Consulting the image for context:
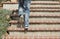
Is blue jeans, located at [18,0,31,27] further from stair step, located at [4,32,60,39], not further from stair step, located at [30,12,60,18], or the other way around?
stair step, located at [30,12,60,18]

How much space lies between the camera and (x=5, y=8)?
5039 millimetres

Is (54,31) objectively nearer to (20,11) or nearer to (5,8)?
(20,11)

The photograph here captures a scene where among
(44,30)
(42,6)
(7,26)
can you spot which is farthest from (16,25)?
(42,6)

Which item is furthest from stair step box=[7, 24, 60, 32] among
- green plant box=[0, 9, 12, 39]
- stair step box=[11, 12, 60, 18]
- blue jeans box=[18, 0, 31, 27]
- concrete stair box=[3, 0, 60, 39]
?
stair step box=[11, 12, 60, 18]

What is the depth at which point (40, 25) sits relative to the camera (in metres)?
4.31

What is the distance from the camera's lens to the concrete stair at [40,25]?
3.89 metres

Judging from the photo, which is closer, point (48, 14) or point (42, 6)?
point (48, 14)

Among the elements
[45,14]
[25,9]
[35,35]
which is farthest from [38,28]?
[45,14]

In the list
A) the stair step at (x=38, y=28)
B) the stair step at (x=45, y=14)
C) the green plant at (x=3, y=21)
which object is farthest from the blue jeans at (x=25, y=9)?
the stair step at (x=45, y=14)

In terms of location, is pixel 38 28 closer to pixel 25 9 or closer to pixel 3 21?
pixel 25 9

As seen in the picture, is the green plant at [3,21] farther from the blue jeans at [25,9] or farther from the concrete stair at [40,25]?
the blue jeans at [25,9]

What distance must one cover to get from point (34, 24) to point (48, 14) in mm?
633

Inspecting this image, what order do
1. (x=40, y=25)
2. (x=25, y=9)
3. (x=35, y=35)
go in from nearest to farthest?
(x=35, y=35), (x=25, y=9), (x=40, y=25)

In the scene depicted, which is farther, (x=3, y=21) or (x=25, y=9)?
(x=3, y=21)
